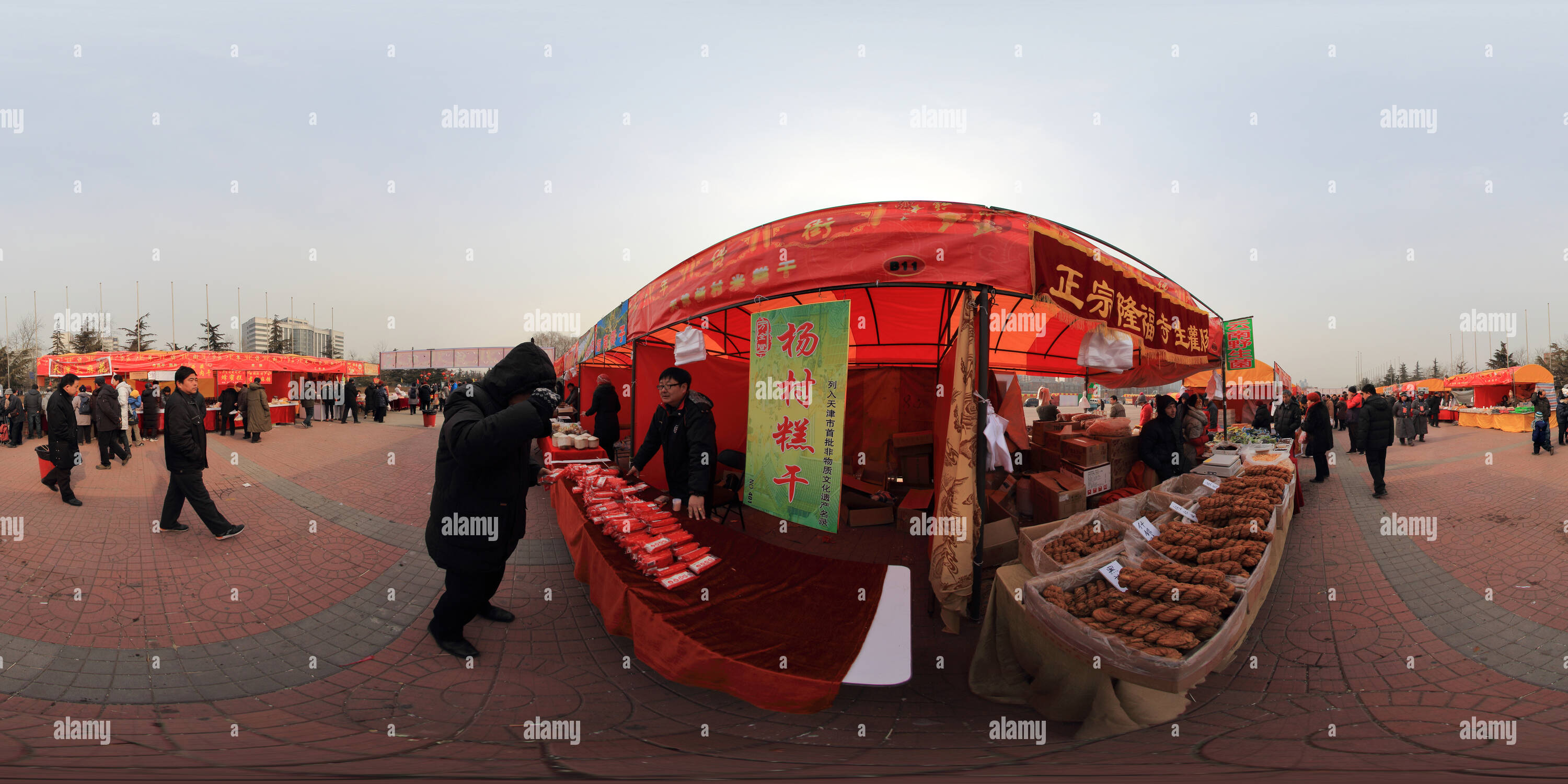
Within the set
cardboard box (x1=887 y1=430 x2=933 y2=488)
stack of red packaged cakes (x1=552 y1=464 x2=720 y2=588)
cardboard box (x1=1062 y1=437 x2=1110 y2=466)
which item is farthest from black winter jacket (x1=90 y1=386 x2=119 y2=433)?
cardboard box (x1=1062 y1=437 x2=1110 y2=466)

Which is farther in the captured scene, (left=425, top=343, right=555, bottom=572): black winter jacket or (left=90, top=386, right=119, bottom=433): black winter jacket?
(left=90, top=386, right=119, bottom=433): black winter jacket

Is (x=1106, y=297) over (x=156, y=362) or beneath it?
beneath

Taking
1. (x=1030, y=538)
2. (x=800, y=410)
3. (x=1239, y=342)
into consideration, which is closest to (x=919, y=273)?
(x=800, y=410)

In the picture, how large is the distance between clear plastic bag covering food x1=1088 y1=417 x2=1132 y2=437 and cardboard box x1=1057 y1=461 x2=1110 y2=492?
46 centimetres

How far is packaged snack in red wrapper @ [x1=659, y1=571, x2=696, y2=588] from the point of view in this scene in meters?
3.03

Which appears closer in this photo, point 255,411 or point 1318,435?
point 1318,435

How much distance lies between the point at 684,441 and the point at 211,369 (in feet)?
63.2

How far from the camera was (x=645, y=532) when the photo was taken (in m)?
3.69

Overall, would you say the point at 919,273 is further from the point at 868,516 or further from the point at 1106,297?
the point at 868,516

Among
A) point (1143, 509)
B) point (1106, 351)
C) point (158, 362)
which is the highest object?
point (158, 362)

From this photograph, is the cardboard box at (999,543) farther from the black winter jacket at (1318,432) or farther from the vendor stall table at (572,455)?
the black winter jacket at (1318,432)

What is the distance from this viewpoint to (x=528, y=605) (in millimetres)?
3641

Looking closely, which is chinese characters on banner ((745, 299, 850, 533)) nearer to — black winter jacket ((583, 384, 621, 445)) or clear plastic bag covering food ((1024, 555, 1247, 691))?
clear plastic bag covering food ((1024, 555, 1247, 691))

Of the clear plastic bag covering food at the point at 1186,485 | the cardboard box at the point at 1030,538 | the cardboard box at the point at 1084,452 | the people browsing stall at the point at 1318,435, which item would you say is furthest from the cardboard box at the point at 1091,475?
the people browsing stall at the point at 1318,435
